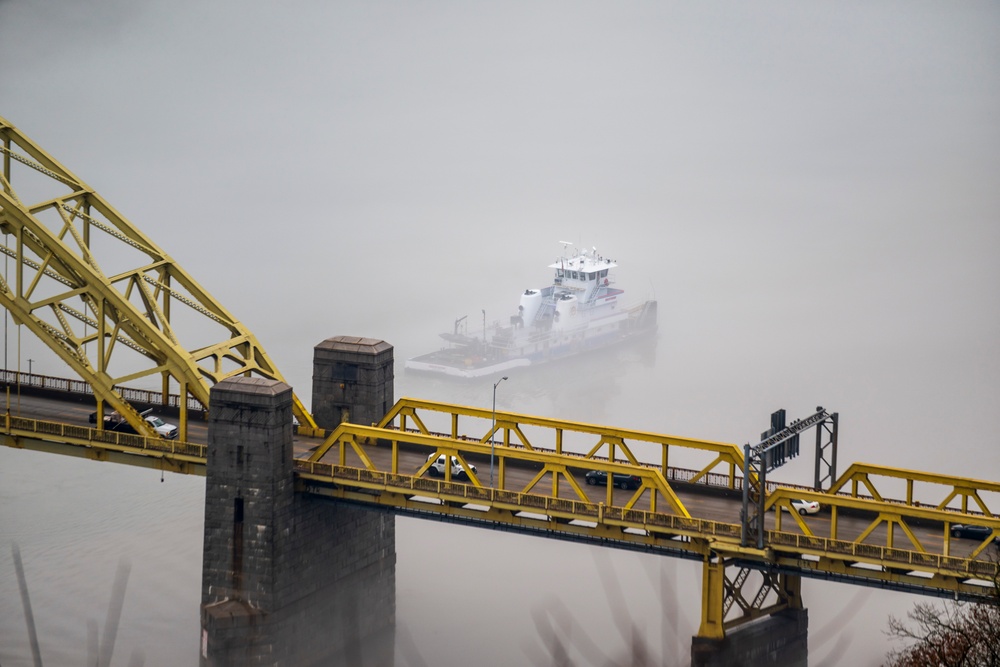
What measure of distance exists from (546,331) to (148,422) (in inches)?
2950

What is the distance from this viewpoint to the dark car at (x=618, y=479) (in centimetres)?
7388

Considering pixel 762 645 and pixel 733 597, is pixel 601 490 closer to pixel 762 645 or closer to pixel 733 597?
pixel 733 597

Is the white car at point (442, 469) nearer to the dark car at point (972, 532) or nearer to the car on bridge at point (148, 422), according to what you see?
the car on bridge at point (148, 422)

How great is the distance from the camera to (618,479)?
7412cm

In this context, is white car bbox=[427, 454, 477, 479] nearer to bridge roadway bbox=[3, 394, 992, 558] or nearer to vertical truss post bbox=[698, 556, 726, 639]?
bridge roadway bbox=[3, 394, 992, 558]

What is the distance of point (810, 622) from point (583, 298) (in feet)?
238

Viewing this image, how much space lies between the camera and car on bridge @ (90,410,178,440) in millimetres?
79750

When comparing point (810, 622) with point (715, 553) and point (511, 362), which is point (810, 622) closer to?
point (715, 553)

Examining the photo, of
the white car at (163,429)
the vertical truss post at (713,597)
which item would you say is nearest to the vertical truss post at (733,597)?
the vertical truss post at (713,597)

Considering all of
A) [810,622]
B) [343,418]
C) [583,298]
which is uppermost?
[583,298]

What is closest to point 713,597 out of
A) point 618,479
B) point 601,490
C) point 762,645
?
point 762,645

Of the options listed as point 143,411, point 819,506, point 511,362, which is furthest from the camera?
point 511,362

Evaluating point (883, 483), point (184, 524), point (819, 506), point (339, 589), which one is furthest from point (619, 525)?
point (883, 483)

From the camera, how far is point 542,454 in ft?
226
